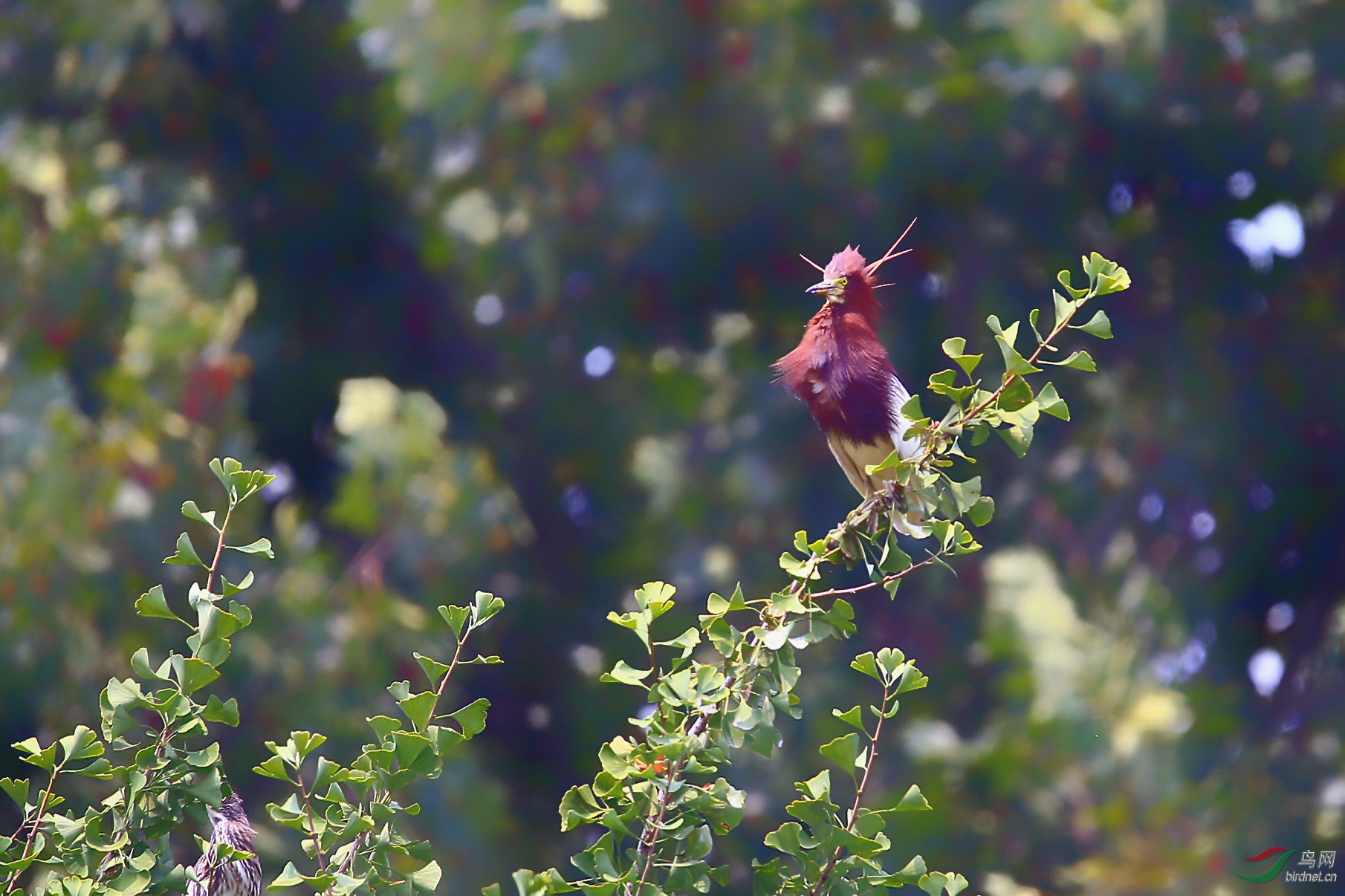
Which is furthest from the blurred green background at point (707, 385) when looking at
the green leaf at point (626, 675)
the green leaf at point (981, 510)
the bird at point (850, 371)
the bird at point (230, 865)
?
the green leaf at point (626, 675)

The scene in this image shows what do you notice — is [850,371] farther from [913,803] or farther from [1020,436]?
[913,803]

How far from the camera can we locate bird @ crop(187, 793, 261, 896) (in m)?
3.07

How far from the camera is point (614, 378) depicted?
719 cm

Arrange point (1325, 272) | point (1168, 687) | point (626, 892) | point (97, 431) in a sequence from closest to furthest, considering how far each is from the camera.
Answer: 1. point (626, 892)
2. point (1168, 687)
3. point (97, 431)
4. point (1325, 272)

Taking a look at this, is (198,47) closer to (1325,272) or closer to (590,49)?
(590,49)

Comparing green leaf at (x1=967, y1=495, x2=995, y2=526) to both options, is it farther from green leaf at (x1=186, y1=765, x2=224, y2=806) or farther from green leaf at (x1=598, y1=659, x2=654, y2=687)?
green leaf at (x1=186, y1=765, x2=224, y2=806)

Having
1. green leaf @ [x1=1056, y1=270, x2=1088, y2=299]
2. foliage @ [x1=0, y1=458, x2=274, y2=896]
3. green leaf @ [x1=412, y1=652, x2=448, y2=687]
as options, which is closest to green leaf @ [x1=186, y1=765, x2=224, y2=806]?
foliage @ [x1=0, y1=458, x2=274, y2=896]

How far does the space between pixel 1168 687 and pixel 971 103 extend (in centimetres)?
278

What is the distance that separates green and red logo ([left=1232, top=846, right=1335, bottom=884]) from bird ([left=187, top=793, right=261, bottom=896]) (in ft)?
13.9

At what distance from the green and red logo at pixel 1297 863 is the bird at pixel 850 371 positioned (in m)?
3.55

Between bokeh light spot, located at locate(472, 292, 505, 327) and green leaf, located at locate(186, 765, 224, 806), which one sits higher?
green leaf, located at locate(186, 765, 224, 806)

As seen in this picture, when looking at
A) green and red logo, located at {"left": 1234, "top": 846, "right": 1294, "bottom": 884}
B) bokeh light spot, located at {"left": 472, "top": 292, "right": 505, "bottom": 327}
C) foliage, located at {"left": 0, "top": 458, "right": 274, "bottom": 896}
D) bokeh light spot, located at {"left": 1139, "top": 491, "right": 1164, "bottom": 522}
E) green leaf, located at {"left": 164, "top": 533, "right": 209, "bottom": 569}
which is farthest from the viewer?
bokeh light spot, located at {"left": 472, "top": 292, "right": 505, "bottom": 327}

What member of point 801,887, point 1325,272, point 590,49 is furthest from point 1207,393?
point 801,887

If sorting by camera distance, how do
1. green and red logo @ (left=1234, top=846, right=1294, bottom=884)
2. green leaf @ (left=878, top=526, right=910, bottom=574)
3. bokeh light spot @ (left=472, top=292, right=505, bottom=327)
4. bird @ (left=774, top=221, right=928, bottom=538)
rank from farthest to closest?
bokeh light spot @ (left=472, top=292, right=505, bottom=327) < green and red logo @ (left=1234, top=846, right=1294, bottom=884) < bird @ (left=774, top=221, right=928, bottom=538) < green leaf @ (left=878, top=526, right=910, bottom=574)
